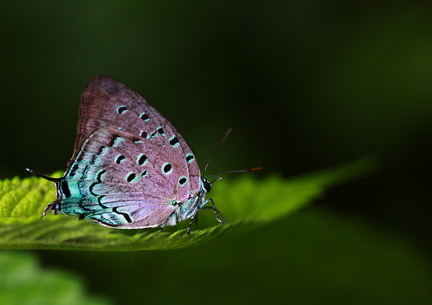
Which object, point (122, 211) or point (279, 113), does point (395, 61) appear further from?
point (122, 211)

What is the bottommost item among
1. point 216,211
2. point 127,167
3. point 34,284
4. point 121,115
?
point 216,211

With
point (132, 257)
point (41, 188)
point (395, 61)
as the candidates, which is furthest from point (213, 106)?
point (41, 188)

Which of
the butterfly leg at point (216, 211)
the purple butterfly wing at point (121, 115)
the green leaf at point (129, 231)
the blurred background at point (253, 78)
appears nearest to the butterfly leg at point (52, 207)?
the green leaf at point (129, 231)

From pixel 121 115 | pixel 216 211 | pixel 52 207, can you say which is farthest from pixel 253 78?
pixel 52 207

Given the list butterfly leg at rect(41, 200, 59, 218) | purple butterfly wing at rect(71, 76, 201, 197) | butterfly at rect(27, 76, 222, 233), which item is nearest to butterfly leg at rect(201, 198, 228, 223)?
butterfly at rect(27, 76, 222, 233)

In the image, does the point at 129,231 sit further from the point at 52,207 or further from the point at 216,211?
the point at 52,207

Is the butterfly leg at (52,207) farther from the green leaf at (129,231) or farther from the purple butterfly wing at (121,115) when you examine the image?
the purple butterfly wing at (121,115)
